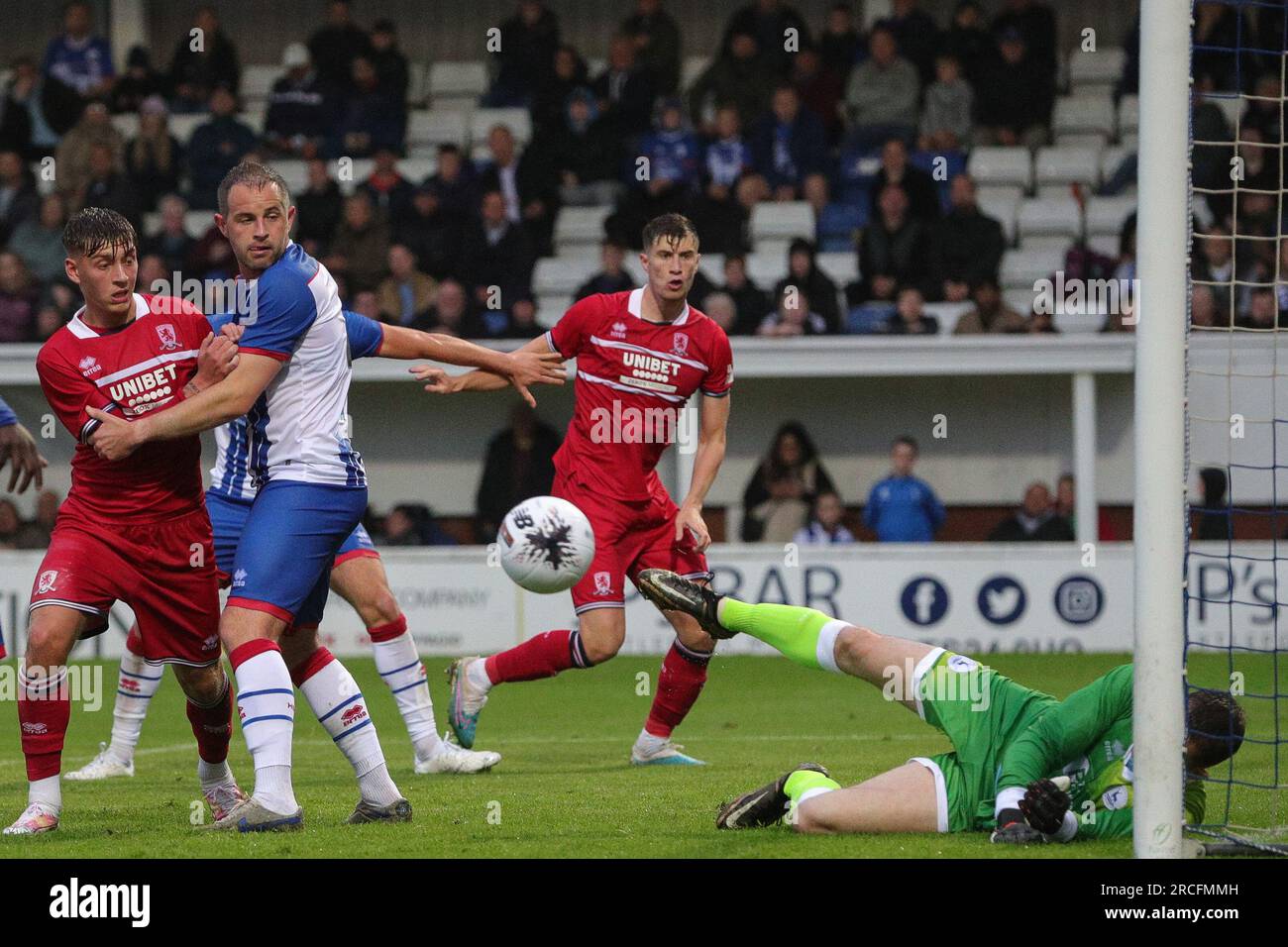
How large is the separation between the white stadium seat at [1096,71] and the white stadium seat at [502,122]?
661 centimetres

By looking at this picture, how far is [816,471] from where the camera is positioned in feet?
54.5

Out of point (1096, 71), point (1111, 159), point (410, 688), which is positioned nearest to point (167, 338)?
point (410, 688)

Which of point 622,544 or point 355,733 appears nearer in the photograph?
point 355,733

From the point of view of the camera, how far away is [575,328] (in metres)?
8.59

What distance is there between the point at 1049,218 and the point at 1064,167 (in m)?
0.83

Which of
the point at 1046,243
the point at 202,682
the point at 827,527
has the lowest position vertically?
the point at 202,682

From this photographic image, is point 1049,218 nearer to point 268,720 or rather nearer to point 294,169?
point 294,169

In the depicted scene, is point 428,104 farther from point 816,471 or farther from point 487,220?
point 816,471

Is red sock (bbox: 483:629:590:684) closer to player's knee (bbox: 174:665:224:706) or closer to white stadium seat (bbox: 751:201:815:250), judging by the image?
player's knee (bbox: 174:665:224:706)

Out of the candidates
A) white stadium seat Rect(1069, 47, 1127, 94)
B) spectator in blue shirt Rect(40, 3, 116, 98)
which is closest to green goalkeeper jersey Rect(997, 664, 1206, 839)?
white stadium seat Rect(1069, 47, 1127, 94)

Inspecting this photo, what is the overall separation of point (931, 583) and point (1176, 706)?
9.96 m

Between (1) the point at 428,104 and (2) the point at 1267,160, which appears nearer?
(2) the point at 1267,160

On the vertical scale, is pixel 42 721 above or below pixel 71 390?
below
